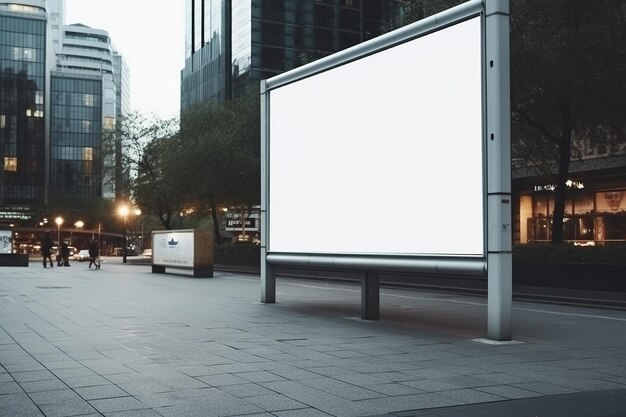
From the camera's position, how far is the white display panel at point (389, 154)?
35.1ft

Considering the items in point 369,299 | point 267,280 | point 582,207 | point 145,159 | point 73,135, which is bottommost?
point 369,299

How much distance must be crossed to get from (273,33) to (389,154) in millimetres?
67602

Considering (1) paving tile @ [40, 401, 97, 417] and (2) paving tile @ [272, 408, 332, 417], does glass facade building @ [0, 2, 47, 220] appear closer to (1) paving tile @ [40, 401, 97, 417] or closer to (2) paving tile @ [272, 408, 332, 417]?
(1) paving tile @ [40, 401, 97, 417]

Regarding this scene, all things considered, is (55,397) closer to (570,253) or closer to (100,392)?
(100,392)

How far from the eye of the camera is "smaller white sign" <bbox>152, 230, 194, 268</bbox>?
101 ft

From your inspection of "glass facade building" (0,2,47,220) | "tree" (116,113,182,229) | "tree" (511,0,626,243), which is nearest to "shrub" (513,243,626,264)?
"tree" (511,0,626,243)

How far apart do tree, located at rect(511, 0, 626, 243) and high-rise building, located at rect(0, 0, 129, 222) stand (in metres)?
102

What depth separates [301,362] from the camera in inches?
329

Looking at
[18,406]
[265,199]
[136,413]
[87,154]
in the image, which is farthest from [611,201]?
[87,154]

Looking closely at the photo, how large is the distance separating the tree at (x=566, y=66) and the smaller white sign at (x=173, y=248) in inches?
598

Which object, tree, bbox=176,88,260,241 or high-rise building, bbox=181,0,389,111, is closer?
tree, bbox=176,88,260,241

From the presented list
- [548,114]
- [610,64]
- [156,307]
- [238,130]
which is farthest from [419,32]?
[238,130]

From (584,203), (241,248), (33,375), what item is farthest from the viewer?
(241,248)

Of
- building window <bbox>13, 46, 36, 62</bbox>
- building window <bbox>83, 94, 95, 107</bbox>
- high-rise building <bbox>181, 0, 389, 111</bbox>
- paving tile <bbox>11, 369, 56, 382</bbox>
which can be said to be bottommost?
paving tile <bbox>11, 369, 56, 382</bbox>
